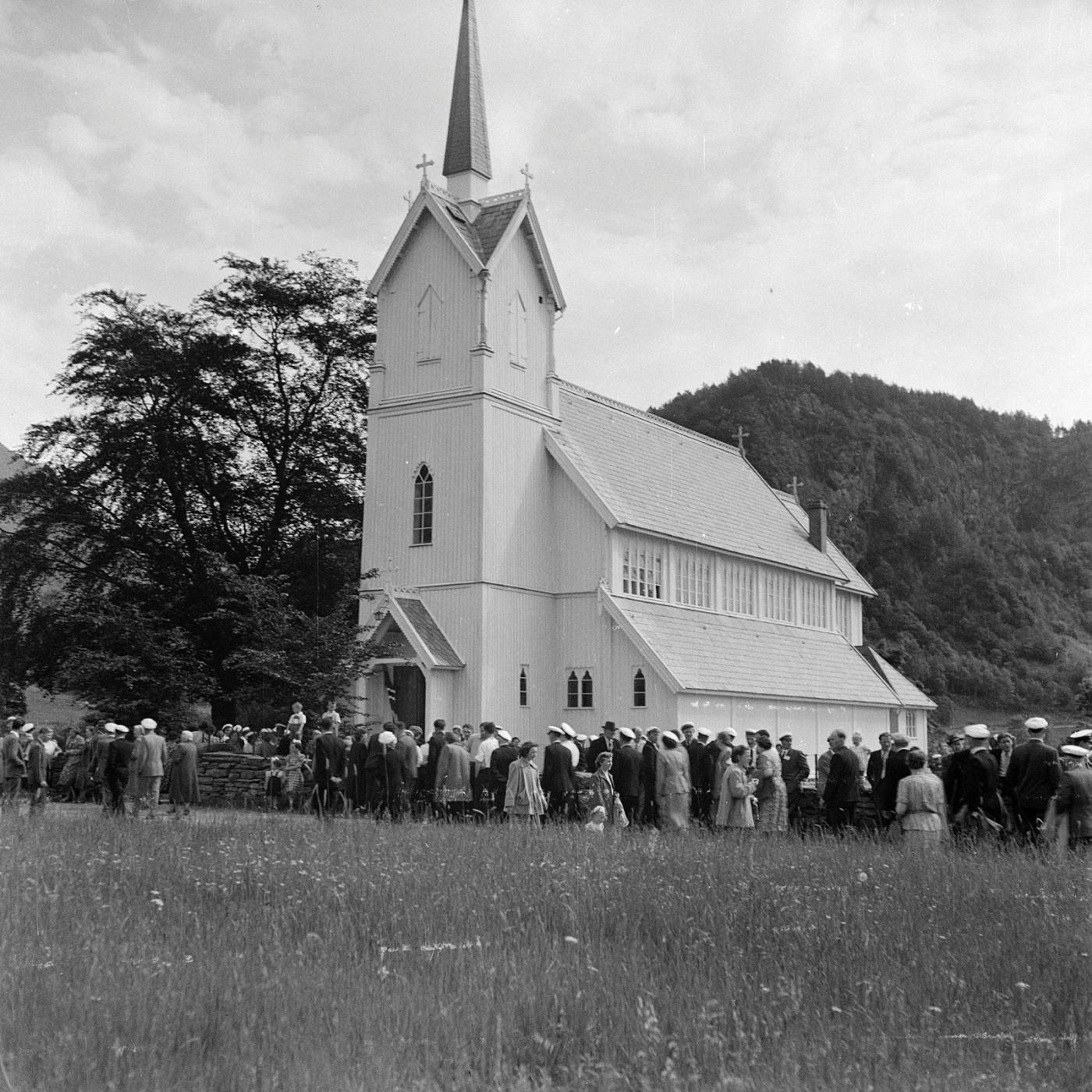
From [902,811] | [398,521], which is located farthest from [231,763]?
[902,811]

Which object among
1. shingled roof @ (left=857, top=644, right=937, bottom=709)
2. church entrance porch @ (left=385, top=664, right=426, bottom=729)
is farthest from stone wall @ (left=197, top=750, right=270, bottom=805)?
shingled roof @ (left=857, top=644, right=937, bottom=709)

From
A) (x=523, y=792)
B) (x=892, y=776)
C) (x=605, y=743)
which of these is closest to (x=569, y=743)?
(x=605, y=743)

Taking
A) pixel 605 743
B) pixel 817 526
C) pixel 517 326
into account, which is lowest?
pixel 605 743

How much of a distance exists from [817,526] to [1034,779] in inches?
1435

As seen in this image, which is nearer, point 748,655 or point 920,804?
point 920,804

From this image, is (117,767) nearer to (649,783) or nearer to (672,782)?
(649,783)

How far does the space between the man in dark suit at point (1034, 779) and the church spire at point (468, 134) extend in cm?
2615

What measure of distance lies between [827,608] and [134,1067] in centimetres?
4523

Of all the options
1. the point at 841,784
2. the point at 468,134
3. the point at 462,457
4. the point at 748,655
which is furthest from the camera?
the point at 748,655

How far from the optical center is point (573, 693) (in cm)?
3662

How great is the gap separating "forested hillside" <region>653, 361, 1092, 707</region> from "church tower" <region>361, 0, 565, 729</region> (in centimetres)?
6205

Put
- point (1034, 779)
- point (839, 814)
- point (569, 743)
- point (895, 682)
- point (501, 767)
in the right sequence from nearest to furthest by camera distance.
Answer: point (1034, 779) < point (839, 814) < point (501, 767) < point (569, 743) < point (895, 682)

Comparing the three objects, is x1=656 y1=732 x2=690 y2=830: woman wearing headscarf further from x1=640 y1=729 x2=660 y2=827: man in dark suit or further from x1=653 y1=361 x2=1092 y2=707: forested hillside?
x1=653 y1=361 x2=1092 y2=707: forested hillside

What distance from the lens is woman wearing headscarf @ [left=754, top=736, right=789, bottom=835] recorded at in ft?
62.6
